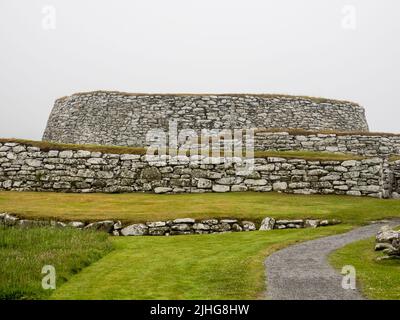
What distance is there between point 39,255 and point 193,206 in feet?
26.0

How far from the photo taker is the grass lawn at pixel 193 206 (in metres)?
16.7

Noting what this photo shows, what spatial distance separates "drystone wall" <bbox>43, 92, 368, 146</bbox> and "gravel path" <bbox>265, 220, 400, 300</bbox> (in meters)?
21.7

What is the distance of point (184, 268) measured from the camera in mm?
10789

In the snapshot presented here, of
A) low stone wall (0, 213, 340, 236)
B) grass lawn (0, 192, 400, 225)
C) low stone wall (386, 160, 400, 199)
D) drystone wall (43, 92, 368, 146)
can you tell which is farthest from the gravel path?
drystone wall (43, 92, 368, 146)

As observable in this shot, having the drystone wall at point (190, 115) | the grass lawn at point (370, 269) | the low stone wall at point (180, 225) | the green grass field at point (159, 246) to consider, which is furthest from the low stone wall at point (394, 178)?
the drystone wall at point (190, 115)

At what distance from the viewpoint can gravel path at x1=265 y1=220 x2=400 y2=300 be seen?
28.1 feet

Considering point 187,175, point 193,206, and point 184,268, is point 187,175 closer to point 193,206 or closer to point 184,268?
point 193,206

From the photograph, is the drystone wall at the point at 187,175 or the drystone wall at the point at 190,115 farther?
the drystone wall at the point at 190,115

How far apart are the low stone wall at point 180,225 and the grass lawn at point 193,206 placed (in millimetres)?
319

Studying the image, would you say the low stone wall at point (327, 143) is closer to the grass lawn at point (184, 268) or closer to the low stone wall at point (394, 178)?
the low stone wall at point (394, 178)

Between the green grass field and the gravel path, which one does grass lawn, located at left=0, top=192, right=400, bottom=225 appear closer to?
the green grass field
